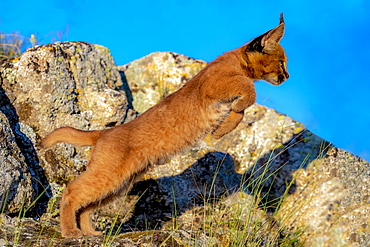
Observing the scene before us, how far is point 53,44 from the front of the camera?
7.38 m

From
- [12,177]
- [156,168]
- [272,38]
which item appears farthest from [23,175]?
[272,38]

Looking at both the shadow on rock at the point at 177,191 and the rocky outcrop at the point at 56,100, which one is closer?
the rocky outcrop at the point at 56,100

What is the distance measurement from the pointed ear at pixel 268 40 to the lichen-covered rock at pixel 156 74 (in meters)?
4.03

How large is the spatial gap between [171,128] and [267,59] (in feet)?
5.45

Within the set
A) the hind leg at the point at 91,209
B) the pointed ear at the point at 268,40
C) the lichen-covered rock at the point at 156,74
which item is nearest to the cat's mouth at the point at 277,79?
the pointed ear at the point at 268,40

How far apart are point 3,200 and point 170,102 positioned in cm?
248

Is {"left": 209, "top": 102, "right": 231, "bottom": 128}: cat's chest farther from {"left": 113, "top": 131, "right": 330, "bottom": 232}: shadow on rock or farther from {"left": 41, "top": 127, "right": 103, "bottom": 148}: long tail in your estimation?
{"left": 41, "top": 127, "right": 103, "bottom": 148}: long tail

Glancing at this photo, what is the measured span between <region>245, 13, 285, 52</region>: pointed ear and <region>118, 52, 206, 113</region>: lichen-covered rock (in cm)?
403

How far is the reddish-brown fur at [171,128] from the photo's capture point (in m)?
5.21

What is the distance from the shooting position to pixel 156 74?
959 centimetres

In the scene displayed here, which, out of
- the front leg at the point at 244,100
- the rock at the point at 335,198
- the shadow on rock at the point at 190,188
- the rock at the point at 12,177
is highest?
the rock at the point at 335,198

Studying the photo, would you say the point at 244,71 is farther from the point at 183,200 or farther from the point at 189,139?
the point at 183,200

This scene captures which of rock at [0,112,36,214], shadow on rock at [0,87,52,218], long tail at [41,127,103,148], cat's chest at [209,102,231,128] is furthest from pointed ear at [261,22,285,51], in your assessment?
rock at [0,112,36,214]

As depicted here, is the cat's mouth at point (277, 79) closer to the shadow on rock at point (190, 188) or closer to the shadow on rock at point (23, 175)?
the shadow on rock at point (190, 188)
